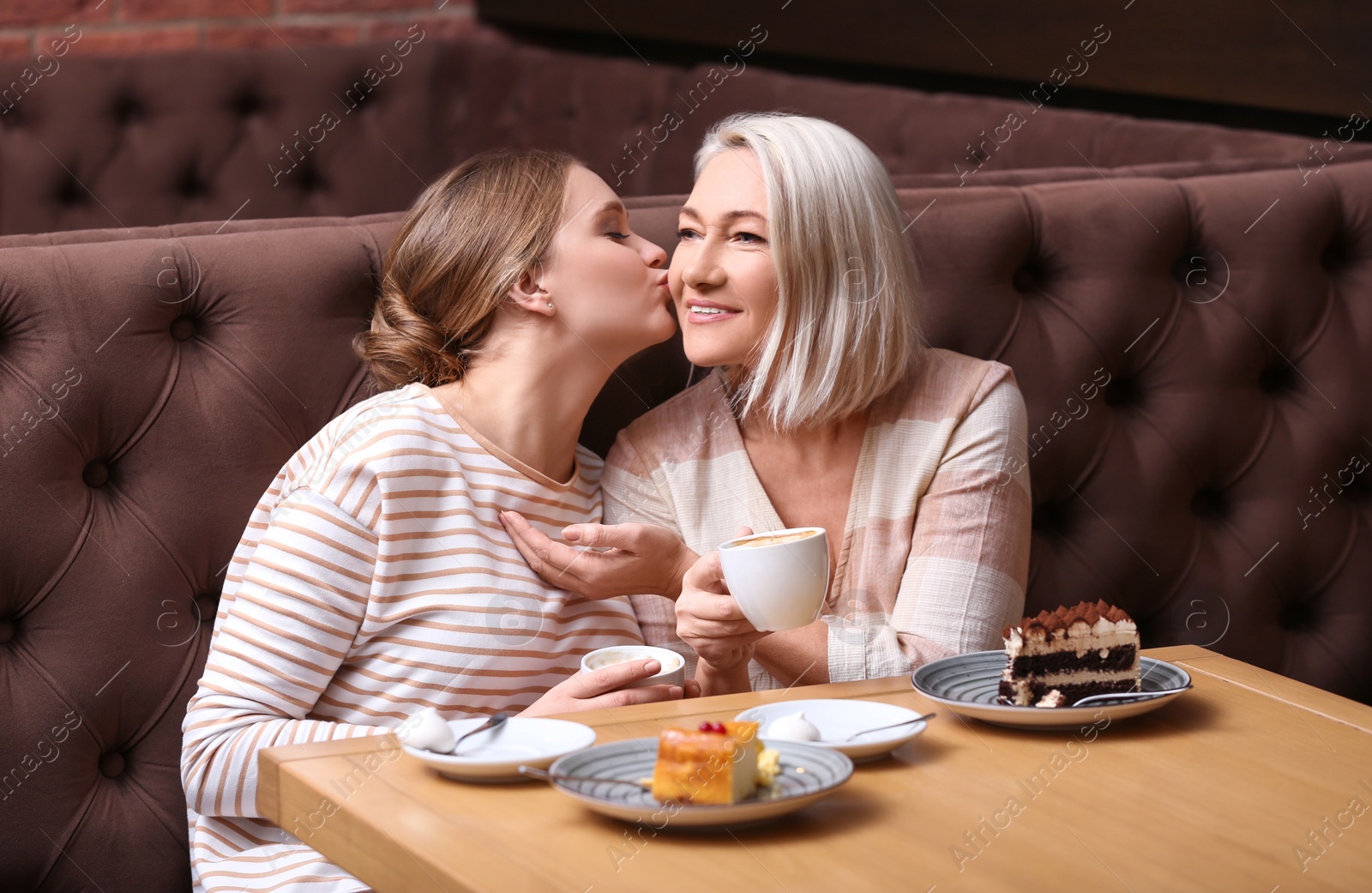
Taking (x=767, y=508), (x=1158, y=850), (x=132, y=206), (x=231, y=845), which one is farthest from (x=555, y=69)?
(x=1158, y=850)

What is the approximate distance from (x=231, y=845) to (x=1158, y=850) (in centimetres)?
76

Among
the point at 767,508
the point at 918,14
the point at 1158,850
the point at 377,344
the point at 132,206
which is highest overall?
the point at 918,14

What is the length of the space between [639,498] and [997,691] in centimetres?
47

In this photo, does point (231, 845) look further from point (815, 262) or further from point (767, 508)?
point (815, 262)

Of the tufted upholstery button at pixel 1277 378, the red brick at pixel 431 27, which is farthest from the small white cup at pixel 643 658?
the red brick at pixel 431 27

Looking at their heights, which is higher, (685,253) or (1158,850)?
(685,253)

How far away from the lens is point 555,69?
3.31 m

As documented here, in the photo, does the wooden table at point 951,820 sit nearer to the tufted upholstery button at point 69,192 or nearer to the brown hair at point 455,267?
the brown hair at point 455,267

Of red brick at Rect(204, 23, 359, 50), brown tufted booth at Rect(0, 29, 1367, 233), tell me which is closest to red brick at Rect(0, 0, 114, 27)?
brown tufted booth at Rect(0, 29, 1367, 233)

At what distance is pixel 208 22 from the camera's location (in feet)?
11.3

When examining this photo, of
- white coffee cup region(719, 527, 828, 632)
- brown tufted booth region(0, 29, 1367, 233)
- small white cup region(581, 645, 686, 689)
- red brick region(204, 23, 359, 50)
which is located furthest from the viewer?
red brick region(204, 23, 359, 50)

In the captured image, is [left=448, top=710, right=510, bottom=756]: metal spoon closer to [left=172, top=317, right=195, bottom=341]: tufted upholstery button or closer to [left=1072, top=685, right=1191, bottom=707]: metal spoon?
[left=1072, top=685, right=1191, bottom=707]: metal spoon

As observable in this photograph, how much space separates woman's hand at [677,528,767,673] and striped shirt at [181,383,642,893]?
0.17 m

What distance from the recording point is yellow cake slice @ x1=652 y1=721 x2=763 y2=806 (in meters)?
0.72
